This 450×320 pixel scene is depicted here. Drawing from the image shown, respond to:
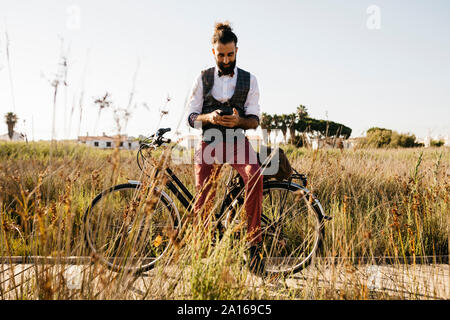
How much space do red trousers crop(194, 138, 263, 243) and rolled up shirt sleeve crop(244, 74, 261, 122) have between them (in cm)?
34

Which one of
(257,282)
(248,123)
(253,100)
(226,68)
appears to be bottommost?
(257,282)

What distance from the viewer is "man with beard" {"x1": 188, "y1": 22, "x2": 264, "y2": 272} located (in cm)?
267

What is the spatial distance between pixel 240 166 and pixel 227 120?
0.44 m

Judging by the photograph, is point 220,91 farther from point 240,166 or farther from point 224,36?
point 240,166

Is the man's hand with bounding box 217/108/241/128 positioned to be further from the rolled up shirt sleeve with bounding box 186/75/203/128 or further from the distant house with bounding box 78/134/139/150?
the distant house with bounding box 78/134/139/150

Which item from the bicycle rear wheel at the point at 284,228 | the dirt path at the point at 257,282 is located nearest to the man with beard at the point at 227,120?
the bicycle rear wheel at the point at 284,228

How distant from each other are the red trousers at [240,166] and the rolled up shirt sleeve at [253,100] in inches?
13.2

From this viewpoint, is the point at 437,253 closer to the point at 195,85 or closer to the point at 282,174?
the point at 282,174

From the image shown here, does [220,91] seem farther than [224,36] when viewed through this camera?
Yes

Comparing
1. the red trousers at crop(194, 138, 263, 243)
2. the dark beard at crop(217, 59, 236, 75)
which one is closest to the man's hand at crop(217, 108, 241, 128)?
the red trousers at crop(194, 138, 263, 243)

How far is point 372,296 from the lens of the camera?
92.0 inches

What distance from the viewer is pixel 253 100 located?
9.77ft

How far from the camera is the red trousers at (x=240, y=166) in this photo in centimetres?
265

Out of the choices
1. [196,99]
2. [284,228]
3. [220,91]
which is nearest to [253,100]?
[220,91]
